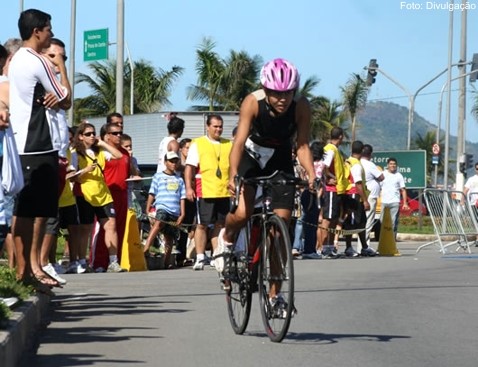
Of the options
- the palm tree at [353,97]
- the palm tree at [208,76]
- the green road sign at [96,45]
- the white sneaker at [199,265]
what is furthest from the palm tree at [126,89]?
the white sneaker at [199,265]


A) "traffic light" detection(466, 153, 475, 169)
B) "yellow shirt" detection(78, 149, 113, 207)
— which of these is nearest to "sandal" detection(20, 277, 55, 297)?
"yellow shirt" detection(78, 149, 113, 207)

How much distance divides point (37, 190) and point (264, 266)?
2.17 meters

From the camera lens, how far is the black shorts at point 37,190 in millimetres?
9820

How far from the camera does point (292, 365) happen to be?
24.6 ft

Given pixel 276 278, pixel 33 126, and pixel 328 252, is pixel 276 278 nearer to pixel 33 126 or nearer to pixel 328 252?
pixel 33 126

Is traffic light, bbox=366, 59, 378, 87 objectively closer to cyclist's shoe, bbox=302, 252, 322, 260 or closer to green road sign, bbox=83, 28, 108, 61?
green road sign, bbox=83, 28, 108, 61

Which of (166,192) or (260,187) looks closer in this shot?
(260,187)

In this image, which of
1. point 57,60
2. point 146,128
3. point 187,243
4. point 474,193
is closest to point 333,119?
point 146,128

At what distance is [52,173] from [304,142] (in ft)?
7.21

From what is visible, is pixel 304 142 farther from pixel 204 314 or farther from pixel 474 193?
pixel 474 193

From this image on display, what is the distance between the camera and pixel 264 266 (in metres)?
8.62

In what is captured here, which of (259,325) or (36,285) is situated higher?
(36,285)

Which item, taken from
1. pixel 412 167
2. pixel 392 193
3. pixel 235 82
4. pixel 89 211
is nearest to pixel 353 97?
pixel 235 82

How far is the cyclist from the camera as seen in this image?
8.54 m
